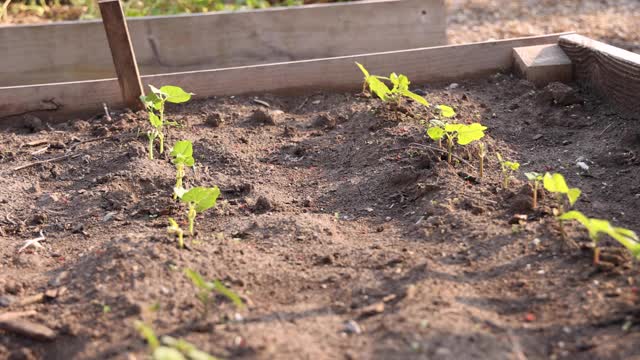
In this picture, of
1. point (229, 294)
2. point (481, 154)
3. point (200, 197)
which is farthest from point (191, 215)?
point (481, 154)

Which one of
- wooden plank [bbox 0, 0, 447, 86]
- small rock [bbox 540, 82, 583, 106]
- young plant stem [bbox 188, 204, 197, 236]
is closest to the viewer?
young plant stem [bbox 188, 204, 197, 236]

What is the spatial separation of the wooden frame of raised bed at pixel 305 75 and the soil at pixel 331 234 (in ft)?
0.30

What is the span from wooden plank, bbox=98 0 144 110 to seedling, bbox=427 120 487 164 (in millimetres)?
1535

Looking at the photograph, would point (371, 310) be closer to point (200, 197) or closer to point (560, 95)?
point (200, 197)

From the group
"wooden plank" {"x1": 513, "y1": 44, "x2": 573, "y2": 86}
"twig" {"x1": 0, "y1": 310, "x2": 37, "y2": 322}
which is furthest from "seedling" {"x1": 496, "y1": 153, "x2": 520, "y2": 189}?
"twig" {"x1": 0, "y1": 310, "x2": 37, "y2": 322}

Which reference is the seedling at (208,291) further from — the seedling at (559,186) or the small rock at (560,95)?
the small rock at (560,95)

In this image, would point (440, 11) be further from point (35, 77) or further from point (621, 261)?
point (621, 261)

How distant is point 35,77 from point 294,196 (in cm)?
231

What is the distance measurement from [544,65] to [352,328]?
7.48ft

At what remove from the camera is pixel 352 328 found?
7.26 ft

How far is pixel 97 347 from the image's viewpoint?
2.20m

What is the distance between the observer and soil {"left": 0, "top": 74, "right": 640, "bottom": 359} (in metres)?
2.19

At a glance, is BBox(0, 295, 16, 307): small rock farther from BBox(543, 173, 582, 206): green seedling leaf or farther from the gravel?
the gravel

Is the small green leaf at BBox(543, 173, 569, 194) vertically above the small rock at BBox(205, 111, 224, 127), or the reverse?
the small green leaf at BBox(543, 173, 569, 194)
